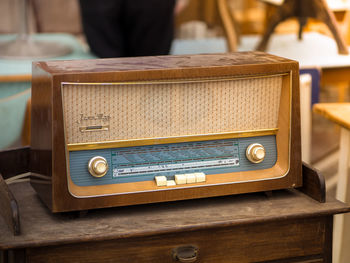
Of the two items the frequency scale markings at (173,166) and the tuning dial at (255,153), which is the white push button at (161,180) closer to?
the frequency scale markings at (173,166)

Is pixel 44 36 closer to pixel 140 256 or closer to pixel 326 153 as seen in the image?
pixel 326 153

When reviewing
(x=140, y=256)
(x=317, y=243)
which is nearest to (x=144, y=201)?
(x=140, y=256)

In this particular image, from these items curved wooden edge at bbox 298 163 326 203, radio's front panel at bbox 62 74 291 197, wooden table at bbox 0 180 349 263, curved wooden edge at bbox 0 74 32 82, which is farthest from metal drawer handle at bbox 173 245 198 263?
curved wooden edge at bbox 0 74 32 82

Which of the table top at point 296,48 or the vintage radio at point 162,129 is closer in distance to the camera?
the vintage radio at point 162,129

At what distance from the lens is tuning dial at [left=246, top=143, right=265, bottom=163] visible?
3.84ft

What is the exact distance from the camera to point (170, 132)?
1123 mm

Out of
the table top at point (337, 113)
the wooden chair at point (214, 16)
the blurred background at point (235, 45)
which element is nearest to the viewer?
the table top at point (337, 113)

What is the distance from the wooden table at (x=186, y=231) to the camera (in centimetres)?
102

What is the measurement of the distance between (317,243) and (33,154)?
1.95 ft

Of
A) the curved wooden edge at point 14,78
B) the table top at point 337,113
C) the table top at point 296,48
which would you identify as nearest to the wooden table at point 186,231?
the table top at point 337,113

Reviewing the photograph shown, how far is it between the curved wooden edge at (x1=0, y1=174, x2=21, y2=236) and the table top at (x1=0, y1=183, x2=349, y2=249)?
14 mm

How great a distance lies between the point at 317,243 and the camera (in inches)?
46.1

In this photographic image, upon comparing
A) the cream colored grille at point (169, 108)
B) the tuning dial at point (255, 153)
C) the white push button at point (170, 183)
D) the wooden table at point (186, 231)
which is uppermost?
the cream colored grille at point (169, 108)

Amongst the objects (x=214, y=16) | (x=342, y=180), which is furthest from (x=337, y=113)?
(x=214, y=16)
